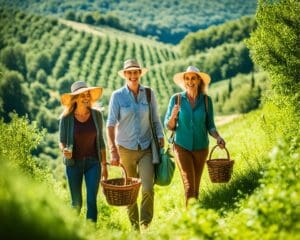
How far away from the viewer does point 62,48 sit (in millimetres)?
142000

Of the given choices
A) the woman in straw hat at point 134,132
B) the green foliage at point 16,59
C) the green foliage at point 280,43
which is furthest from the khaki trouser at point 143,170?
the green foliage at point 16,59

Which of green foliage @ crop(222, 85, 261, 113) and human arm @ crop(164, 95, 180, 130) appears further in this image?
green foliage @ crop(222, 85, 261, 113)

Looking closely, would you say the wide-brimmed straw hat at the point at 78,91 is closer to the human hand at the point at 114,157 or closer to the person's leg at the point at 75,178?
the human hand at the point at 114,157

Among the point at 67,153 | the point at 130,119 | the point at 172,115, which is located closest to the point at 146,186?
the point at 130,119

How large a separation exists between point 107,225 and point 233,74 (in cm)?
14025

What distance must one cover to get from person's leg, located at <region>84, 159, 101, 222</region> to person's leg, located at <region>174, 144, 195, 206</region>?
4.06 ft

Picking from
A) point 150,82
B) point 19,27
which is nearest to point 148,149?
point 150,82

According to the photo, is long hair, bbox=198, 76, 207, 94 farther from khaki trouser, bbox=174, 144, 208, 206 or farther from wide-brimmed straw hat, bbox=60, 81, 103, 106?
wide-brimmed straw hat, bbox=60, 81, 103, 106

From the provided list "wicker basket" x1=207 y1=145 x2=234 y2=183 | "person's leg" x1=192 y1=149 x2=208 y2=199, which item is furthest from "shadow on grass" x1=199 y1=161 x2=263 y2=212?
"person's leg" x1=192 y1=149 x2=208 y2=199

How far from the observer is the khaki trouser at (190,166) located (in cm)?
759

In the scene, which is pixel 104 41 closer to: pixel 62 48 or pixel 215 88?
pixel 62 48

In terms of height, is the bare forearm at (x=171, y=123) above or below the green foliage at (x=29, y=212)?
below

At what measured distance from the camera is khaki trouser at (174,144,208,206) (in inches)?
299

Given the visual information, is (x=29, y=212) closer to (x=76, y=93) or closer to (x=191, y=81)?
(x=76, y=93)
